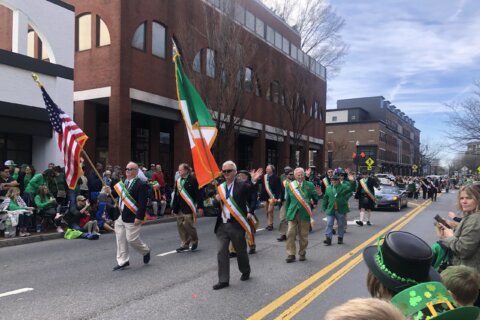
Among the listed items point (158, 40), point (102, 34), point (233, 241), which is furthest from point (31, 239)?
point (158, 40)

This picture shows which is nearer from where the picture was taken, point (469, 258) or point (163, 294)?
point (469, 258)

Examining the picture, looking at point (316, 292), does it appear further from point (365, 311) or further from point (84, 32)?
point (84, 32)

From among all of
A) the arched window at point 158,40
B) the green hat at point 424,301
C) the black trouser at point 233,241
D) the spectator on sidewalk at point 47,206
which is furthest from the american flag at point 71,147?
the arched window at point 158,40

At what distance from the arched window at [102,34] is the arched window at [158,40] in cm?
216

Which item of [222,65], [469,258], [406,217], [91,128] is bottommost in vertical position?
[406,217]

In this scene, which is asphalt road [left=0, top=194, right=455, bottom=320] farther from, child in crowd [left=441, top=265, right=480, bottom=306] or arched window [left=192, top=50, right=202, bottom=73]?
arched window [left=192, top=50, right=202, bottom=73]

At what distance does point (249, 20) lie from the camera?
2806cm

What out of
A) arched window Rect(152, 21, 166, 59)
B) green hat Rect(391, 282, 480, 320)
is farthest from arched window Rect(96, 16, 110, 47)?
green hat Rect(391, 282, 480, 320)

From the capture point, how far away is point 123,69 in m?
18.0

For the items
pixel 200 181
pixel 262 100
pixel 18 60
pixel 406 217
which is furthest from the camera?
pixel 262 100

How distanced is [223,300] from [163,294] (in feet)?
2.92

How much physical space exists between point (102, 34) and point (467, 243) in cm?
1819

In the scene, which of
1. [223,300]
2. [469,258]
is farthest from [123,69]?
[469,258]

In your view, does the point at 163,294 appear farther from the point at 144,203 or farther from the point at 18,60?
the point at 18,60
